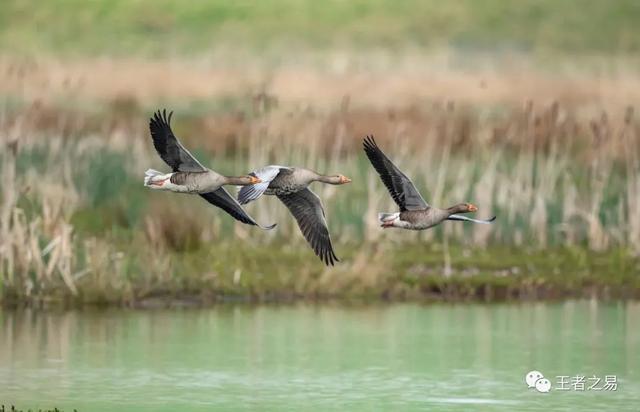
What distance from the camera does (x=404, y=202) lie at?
19469 mm

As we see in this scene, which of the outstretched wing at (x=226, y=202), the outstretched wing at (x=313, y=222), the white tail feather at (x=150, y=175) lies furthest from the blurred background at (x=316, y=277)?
the white tail feather at (x=150, y=175)

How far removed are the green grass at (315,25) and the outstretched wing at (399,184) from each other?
134 feet

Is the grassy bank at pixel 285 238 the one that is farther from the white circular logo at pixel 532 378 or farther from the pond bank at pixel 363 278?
the white circular logo at pixel 532 378

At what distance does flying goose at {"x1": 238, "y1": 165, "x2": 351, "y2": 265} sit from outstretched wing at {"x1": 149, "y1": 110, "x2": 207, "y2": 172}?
63cm

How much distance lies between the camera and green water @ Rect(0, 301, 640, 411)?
22.1 meters

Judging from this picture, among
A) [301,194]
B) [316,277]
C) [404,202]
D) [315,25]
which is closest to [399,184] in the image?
[404,202]

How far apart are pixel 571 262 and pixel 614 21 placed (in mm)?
34186

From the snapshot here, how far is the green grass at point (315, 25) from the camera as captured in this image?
2398 inches

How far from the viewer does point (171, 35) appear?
61844 millimetres

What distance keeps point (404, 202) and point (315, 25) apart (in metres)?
44.3

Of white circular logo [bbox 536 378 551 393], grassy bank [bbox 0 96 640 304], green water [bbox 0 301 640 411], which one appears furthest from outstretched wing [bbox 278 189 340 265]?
grassy bank [bbox 0 96 640 304]

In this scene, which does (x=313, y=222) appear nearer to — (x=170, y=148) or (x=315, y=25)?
(x=170, y=148)

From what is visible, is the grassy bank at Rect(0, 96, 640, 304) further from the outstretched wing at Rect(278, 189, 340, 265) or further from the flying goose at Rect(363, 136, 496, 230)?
the flying goose at Rect(363, 136, 496, 230)

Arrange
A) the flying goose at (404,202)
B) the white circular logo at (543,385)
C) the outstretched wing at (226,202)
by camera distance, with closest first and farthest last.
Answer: the flying goose at (404,202), the outstretched wing at (226,202), the white circular logo at (543,385)
